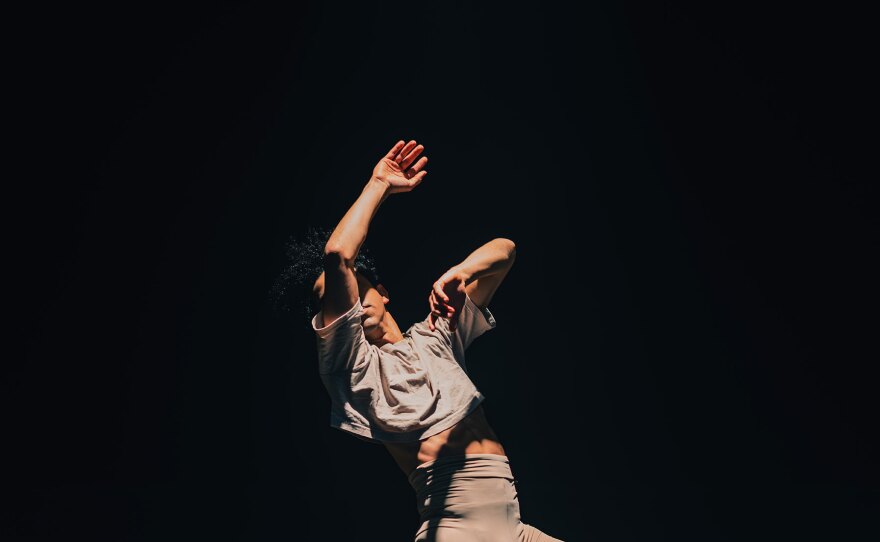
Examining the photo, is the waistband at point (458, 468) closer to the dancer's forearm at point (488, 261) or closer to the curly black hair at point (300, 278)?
the dancer's forearm at point (488, 261)

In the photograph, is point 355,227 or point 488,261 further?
point 488,261

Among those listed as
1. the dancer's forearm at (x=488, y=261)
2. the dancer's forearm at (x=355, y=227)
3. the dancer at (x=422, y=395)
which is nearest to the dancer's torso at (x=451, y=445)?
the dancer at (x=422, y=395)

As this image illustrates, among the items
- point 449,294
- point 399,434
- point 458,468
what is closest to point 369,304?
point 449,294

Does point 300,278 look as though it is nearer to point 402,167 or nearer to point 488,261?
point 402,167

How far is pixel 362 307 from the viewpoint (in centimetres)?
205

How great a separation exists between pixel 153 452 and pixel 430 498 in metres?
0.91

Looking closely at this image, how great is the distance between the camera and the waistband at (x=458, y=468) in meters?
1.96

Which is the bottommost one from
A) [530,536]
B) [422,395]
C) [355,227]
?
[530,536]

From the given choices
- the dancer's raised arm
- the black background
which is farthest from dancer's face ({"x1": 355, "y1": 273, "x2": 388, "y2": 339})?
the black background

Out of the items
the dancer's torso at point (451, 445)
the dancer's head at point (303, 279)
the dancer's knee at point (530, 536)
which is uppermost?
the dancer's head at point (303, 279)

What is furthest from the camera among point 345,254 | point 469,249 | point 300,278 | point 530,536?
point 469,249

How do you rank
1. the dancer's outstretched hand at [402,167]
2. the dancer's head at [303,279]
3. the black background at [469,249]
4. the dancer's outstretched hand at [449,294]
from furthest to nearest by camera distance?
1. the black background at [469,249]
2. the dancer's head at [303,279]
3. the dancer's outstretched hand at [402,167]
4. the dancer's outstretched hand at [449,294]

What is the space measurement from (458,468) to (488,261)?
0.48 m

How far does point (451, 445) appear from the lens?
2.00 m
